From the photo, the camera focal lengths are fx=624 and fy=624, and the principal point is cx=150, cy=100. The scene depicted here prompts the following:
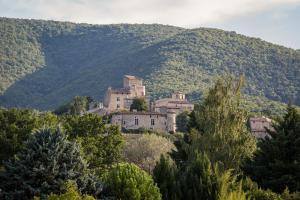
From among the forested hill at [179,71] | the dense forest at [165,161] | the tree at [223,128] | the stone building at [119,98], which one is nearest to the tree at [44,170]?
the dense forest at [165,161]

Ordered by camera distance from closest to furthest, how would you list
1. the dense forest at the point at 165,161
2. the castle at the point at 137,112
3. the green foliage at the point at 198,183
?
the dense forest at the point at 165,161, the green foliage at the point at 198,183, the castle at the point at 137,112

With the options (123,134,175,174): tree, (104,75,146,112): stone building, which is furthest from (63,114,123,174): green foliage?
(104,75,146,112): stone building

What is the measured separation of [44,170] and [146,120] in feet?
248

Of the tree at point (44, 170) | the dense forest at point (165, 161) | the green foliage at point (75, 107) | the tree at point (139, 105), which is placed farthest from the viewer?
the tree at point (139, 105)

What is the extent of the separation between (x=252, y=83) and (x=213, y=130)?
115627 millimetres

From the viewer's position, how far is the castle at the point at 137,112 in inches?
4107

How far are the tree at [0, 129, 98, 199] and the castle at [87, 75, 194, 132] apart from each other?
217 ft

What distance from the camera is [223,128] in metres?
43.2

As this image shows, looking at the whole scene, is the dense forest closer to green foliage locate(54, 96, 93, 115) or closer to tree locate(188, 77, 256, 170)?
tree locate(188, 77, 256, 170)

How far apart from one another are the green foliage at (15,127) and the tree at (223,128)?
10.8 m

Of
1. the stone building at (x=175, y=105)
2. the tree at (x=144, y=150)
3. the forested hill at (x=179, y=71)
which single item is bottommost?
the tree at (x=144, y=150)

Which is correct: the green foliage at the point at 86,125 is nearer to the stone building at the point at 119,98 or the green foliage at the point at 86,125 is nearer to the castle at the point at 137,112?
the castle at the point at 137,112

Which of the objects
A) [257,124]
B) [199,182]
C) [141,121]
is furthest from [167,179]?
[257,124]

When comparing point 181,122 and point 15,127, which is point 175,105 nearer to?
point 181,122
